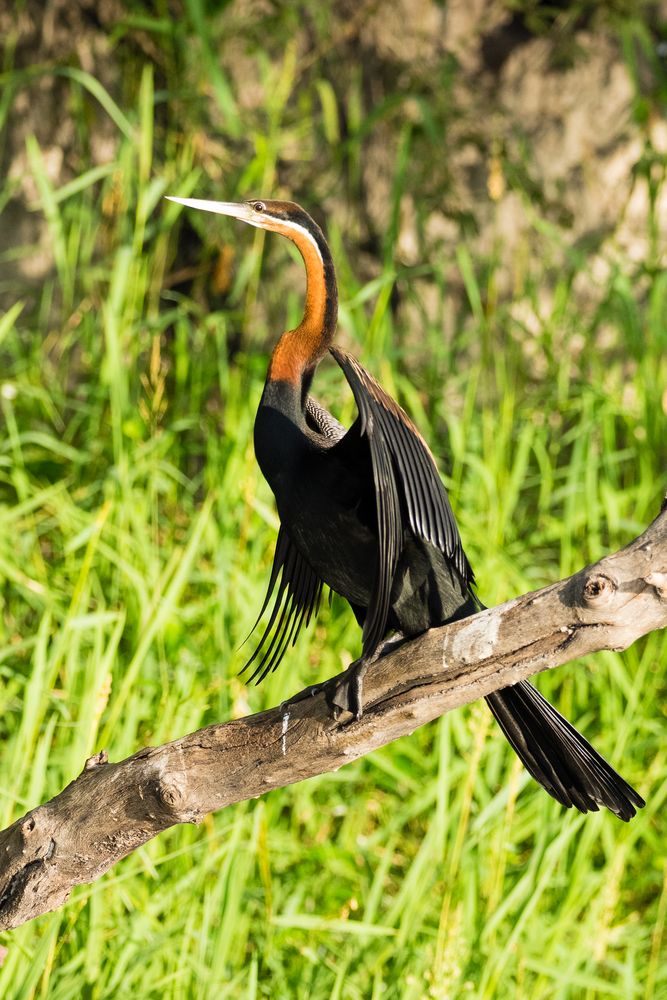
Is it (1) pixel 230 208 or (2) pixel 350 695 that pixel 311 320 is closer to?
(1) pixel 230 208

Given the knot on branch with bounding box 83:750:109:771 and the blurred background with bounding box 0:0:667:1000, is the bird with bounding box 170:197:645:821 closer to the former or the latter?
the blurred background with bounding box 0:0:667:1000

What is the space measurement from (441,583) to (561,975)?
0.82 metres

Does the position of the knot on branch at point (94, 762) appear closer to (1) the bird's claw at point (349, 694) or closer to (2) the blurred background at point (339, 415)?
(2) the blurred background at point (339, 415)

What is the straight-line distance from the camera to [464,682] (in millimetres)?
1439

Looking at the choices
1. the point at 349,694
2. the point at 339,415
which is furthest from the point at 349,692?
the point at 339,415

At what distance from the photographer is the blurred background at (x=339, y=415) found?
211 centimetres

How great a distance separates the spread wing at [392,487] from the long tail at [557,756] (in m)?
0.23

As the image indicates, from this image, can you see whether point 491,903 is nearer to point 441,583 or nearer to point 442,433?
point 441,583

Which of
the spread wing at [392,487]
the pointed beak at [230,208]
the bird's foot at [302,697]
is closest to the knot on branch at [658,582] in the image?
the spread wing at [392,487]

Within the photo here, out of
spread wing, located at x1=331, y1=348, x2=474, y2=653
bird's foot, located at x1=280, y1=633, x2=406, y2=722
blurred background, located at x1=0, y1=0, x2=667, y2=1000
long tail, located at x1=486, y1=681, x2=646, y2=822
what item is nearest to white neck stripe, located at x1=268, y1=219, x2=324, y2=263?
spread wing, located at x1=331, y1=348, x2=474, y2=653

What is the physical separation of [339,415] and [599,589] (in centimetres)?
171

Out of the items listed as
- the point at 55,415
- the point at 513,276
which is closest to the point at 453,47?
the point at 513,276

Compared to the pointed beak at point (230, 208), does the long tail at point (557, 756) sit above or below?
below

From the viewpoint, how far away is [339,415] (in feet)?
9.67
